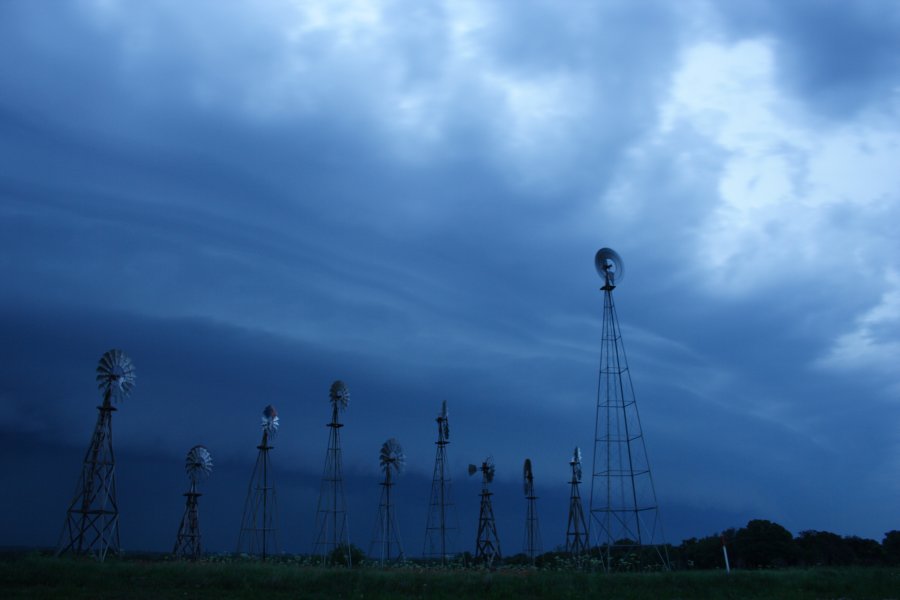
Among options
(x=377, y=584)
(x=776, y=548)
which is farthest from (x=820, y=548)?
(x=377, y=584)

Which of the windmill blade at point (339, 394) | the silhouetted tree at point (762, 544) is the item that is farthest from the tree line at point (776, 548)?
the windmill blade at point (339, 394)

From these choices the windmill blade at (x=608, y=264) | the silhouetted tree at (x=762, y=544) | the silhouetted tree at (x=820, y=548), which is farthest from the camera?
the silhouetted tree at (x=762, y=544)

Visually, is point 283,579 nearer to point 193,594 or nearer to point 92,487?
point 193,594

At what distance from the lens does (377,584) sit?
3322cm

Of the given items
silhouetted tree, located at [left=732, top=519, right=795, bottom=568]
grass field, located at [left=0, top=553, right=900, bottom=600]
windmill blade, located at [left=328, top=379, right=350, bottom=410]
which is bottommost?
grass field, located at [left=0, top=553, right=900, bottom=600]

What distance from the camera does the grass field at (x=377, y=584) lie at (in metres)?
30.0

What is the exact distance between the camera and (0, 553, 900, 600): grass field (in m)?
30.0

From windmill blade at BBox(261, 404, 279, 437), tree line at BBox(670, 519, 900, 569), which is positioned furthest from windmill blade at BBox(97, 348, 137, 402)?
tree line at BBox(670, 519, 900, 569)

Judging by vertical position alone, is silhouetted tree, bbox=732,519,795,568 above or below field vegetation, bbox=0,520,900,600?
above

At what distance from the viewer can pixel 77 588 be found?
94.6ft

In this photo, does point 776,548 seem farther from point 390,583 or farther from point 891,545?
point 390,583

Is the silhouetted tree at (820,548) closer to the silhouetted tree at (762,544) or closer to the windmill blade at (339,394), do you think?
the silhouetted tree at (762,544)

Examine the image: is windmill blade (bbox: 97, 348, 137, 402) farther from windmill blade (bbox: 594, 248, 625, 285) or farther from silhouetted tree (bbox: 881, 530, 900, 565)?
silhouetted tree (bbox: 881, 530, 900, 565)

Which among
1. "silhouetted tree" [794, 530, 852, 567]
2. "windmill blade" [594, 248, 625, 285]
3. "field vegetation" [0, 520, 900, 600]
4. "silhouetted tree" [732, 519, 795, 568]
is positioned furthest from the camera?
"silhouetted tree" [732, 519, 795, 568]
